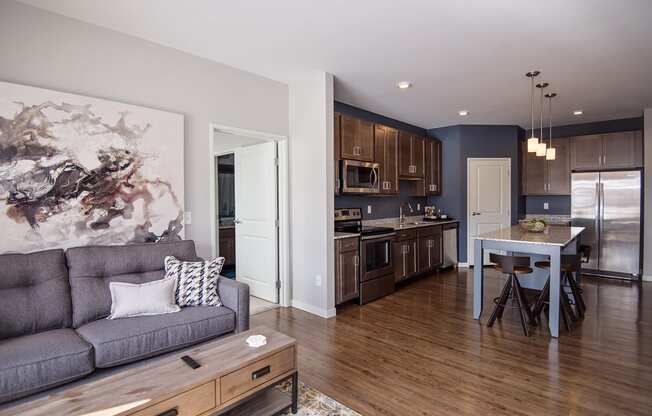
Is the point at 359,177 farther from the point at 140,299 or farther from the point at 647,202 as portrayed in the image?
the point at 647,202

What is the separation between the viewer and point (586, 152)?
236 inches

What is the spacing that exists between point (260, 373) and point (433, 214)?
5489 millimetres

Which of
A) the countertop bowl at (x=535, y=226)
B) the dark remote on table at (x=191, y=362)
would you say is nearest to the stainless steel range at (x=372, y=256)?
the countertop bowl at (x=535, y=226)

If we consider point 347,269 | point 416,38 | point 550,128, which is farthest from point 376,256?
point 550,128

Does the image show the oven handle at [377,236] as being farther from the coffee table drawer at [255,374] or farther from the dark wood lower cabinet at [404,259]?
the coffee table drawer at [255,374]

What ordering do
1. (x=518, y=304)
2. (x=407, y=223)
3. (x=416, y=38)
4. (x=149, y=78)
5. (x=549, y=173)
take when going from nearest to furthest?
(x=416, y=38) → (x=149, y=78) → (x=518, y=304) → (x=407, y=223) → (x=549, y=173)

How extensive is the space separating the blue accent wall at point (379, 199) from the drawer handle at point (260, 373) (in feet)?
10.4

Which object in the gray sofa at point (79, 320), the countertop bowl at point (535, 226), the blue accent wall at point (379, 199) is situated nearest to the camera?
the gray sofa at point (79, 320)

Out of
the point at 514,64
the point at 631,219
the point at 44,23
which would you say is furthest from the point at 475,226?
the point at 44,23

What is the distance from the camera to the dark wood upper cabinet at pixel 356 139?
435 cm

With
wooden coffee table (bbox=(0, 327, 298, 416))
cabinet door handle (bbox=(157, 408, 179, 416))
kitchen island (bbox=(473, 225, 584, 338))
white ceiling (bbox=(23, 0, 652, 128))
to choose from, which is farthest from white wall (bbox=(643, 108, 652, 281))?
cabinet door handle (bbox=(157, 408, 179, 416))

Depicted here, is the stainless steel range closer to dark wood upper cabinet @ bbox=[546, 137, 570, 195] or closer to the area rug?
the area rug

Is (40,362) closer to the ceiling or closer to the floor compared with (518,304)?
closer to the ceiling

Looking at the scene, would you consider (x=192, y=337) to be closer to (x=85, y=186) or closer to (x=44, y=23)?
(x=85, y=186)
